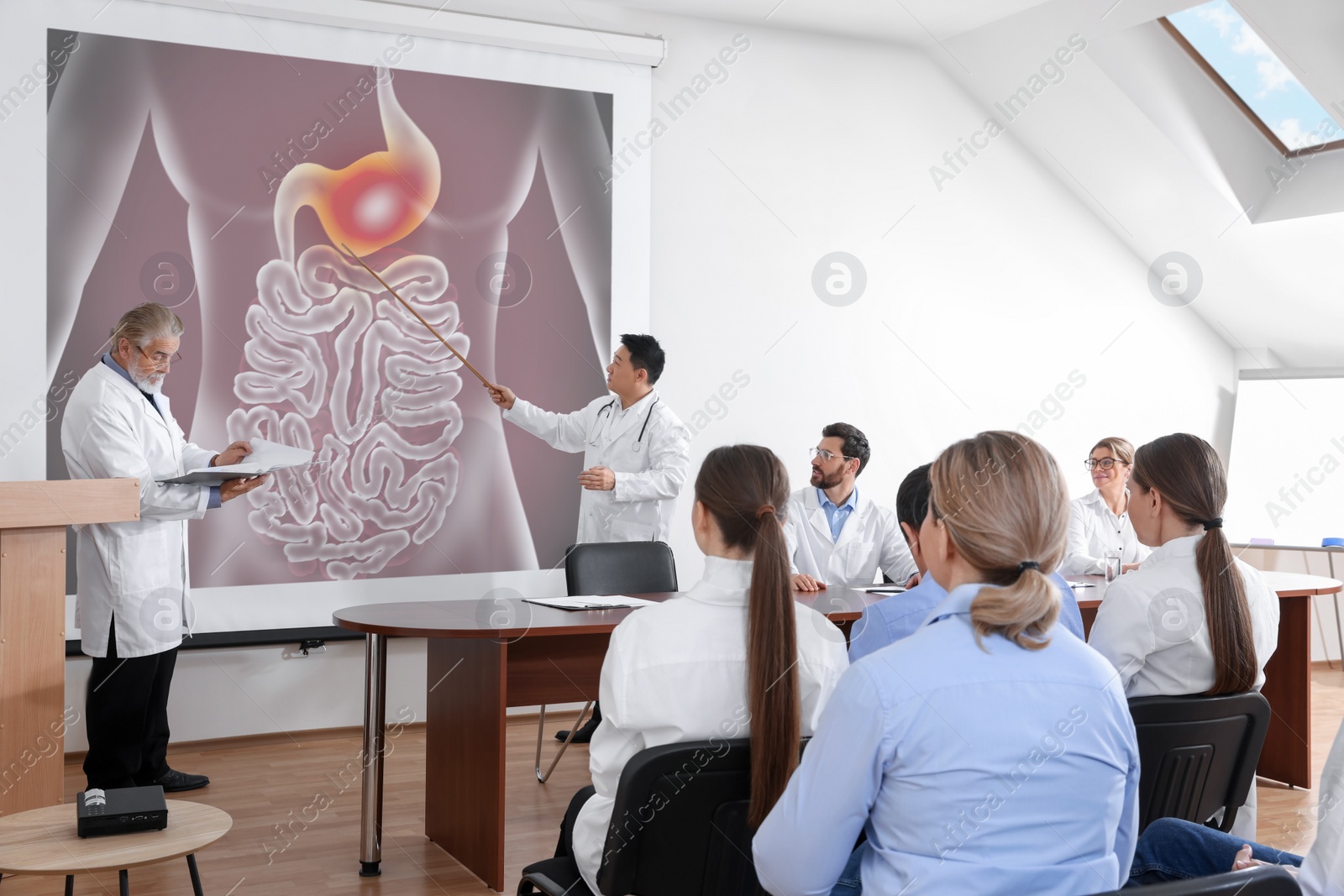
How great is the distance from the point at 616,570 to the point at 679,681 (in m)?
2.12

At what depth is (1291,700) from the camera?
13.6 feet

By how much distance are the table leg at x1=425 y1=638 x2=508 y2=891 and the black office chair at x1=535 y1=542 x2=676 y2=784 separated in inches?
22.2

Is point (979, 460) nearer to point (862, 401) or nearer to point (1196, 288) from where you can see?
point (862, 401)

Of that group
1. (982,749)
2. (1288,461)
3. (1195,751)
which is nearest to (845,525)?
(1195,751)

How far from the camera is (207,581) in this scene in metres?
4.34

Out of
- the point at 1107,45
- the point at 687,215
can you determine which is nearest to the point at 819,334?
the point at 687,215

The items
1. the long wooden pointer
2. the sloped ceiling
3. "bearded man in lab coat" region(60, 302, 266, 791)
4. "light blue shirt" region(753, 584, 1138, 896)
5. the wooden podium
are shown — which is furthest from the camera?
the sloped ceiling

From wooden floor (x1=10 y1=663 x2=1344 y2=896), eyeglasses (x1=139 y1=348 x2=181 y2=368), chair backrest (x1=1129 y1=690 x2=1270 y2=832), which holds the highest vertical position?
eyeglasses (x1=139 y1=348 x2=181 y2=368)

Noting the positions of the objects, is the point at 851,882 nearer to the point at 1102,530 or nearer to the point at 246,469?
the point at 246,469

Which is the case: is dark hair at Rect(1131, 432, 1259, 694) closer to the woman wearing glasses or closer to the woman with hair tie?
the woman with hair tie

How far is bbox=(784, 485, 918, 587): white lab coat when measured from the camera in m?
4.28

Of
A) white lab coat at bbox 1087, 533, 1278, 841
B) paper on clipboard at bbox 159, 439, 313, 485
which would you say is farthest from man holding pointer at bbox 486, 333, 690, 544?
white lab coat at bbox 1087, 533, 1278, 841

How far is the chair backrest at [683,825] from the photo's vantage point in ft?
5.19

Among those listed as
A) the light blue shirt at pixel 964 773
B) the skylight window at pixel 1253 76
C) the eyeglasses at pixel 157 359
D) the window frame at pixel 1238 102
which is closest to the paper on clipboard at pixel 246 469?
the eyeglasses at pixel 157 359
